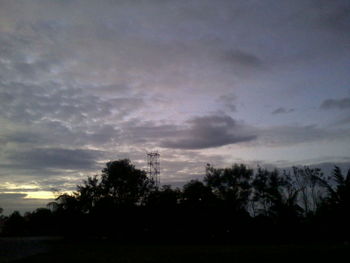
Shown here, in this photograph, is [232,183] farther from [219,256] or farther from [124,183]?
[219,256]

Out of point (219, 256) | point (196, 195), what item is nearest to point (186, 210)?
point (196, 195)

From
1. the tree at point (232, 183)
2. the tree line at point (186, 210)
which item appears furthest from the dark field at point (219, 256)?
the tree at point (232, 183)

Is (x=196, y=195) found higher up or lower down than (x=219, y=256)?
higher up

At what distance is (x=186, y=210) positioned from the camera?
46.2 meters

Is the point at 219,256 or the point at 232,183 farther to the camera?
the point at 232,183

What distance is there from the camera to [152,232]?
46.9 m

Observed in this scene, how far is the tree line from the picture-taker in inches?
1463

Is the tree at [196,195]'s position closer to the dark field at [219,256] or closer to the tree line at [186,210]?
the tree line at [186,210]

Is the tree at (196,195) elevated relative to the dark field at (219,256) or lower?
elevated

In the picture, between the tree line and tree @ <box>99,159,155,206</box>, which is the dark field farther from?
tree @ <box>99,159,155,206</box>

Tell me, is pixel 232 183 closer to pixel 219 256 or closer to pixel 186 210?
pixel 186 210

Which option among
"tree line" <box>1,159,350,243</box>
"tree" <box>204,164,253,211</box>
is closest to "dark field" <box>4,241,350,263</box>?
"tree line" <box>1,159,350,243</box>

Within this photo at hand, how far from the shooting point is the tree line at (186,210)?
1463 inches

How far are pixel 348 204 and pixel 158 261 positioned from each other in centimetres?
1193
